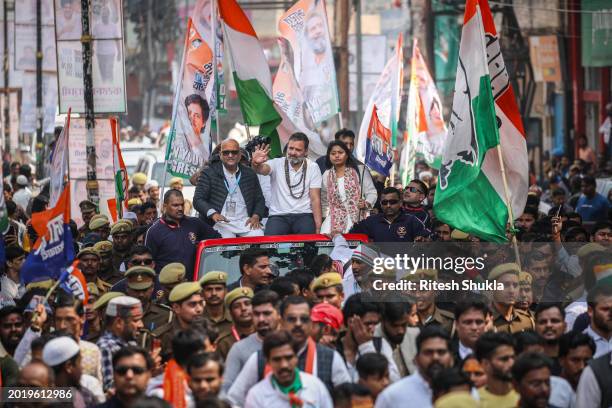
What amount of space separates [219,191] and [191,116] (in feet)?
10.9

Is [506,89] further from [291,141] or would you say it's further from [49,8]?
[49,8]

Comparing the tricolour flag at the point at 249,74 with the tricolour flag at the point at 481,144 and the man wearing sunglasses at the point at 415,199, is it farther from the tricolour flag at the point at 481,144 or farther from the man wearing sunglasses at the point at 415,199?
the tricolour flag at the point at 481,144

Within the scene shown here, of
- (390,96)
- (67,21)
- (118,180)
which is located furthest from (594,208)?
(67,21)

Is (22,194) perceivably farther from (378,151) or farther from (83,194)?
(378,151)

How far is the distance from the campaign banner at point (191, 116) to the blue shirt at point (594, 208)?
5198mm

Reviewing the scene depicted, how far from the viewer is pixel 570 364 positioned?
8.99 meters

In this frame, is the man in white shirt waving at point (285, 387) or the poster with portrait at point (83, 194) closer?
the man in white shirt waving at point (285, 387)

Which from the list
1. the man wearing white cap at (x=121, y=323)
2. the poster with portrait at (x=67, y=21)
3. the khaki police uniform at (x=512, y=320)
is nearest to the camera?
the man wearing white cap at (x=121, y=323)

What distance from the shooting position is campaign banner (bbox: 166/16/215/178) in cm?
1669

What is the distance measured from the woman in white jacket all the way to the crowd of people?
2cm

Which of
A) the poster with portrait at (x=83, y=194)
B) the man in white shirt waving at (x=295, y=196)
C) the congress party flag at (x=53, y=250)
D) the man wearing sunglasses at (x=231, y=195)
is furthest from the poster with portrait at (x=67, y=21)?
the congress party flag at (x=53, y=250)

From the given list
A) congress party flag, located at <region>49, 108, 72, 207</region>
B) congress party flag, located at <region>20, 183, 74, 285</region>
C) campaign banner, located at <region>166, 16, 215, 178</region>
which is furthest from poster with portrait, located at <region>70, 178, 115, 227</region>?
congress party flag, located at <region>20, 183, 74, 285</region>

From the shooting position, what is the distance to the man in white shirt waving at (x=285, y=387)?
7882mm

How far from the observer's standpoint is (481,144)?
1206 centimetres
